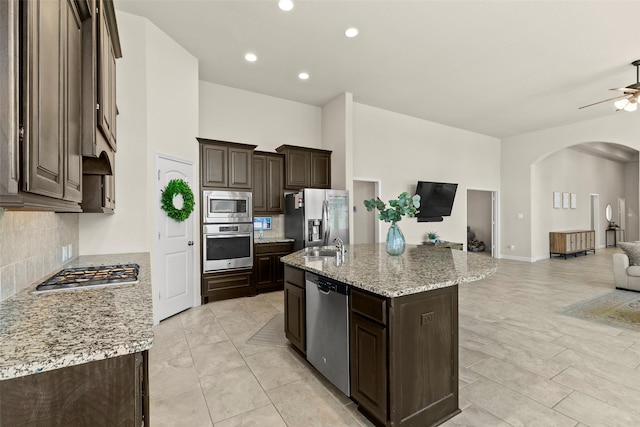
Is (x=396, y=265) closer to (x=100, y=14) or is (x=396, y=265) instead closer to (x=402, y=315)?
(x=402, y=315)

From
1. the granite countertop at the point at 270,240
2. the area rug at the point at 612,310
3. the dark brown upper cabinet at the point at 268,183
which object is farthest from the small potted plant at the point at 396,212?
the area rug at the point at 612,310

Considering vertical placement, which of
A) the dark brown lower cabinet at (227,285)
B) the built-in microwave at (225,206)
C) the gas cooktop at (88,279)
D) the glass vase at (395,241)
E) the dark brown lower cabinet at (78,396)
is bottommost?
the dark brown lower cabinet at (227,285)

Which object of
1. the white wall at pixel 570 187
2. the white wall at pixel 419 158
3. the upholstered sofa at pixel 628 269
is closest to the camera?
the upholstered sofa at pixel 628 269

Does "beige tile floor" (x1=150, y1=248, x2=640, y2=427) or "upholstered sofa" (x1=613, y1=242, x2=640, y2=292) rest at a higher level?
"upholstered sofa" (x1=613, y1=242, x2=640, y2=292)

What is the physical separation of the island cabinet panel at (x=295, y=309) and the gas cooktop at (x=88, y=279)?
124cm

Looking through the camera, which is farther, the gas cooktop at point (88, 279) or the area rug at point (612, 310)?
the area rug at point (612, 310)

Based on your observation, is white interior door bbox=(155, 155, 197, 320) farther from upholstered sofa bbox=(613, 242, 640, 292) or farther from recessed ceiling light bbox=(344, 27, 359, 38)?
upholstered sofa bbox=(613, 242, 640, 292)

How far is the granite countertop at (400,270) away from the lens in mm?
1690

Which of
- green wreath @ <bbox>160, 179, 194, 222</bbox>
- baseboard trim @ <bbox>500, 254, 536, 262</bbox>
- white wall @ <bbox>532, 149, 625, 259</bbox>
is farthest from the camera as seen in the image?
white wall @ <bbox>532, 149, 625, 259</bbox>

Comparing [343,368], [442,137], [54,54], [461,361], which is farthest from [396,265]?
[442,137]

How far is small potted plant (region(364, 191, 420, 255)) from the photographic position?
2.62 metres

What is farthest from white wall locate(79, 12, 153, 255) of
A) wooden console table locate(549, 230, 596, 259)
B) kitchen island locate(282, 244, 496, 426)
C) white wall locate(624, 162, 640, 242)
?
white wall locate(624, 162, 640, 242)

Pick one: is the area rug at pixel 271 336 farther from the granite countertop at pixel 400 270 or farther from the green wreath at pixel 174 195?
the green wreath at pixel 174 195

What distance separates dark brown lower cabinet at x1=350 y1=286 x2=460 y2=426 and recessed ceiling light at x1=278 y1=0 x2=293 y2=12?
3016 mm
